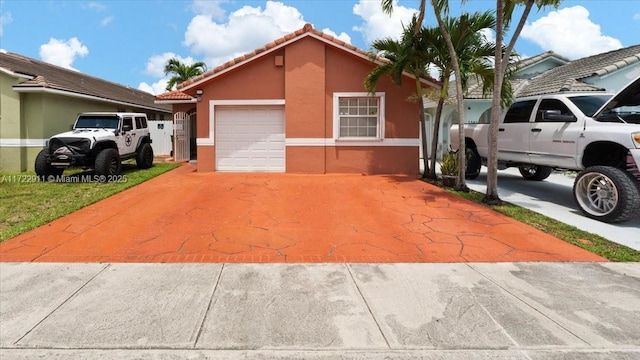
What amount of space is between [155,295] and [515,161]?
29.3ft

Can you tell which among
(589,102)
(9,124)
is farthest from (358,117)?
(9,124)

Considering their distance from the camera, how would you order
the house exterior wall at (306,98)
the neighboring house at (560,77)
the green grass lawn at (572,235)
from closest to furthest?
the green grass lawn at (572,235)
the house exterior wall at (306,98)
the neighboring house at (560,77)

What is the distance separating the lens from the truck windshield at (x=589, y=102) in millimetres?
7520

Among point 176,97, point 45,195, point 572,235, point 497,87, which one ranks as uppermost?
point 176,97

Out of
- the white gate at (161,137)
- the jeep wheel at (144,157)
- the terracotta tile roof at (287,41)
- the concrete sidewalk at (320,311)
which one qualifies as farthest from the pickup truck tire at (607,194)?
the white gate at (161,137)

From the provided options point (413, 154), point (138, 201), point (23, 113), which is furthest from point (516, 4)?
point (23, 113)

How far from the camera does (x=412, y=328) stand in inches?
130

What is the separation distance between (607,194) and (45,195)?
12646 millimetres

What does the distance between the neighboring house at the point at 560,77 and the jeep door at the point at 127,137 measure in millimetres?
11189

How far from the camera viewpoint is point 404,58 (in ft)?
33.6

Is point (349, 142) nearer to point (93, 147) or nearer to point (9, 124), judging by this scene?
point (93, 147)

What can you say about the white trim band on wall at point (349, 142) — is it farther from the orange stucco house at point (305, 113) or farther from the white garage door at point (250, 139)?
the white garage door at point (250, 139)

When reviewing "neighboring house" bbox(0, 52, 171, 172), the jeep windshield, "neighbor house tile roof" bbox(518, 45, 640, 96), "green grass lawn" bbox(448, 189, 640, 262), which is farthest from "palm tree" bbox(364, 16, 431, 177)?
"neighboring house" bbox(0, 52, 171, 172)

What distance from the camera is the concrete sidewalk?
118 inches
